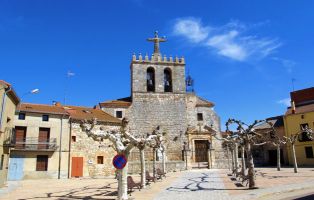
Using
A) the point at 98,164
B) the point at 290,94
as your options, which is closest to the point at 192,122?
the point at 98,164

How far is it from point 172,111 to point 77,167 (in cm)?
1305

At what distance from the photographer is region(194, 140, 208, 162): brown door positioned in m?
33.5

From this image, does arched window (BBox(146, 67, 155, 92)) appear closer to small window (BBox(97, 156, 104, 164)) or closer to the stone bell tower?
the stone bell tower

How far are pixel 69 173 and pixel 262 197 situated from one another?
62.1ft

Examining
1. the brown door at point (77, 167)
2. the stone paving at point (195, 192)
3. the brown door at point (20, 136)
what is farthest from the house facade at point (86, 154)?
the stone paving at point (195, 192)

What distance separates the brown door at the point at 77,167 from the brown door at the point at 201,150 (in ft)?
44.3

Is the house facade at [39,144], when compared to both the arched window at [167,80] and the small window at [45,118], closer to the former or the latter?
the small window at [45,118]

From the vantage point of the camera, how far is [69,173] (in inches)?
1000

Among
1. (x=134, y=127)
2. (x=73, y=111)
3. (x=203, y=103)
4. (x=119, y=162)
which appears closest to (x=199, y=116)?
(x=203, y=103)

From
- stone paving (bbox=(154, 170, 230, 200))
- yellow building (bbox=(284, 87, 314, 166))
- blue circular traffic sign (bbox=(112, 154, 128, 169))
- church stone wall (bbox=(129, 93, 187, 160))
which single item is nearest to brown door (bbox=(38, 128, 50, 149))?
church stone wall (bbox=(129, 93, 187, 160))

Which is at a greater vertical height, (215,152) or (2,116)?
(2,116)

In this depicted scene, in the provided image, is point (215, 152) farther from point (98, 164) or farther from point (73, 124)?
point (73, 124)

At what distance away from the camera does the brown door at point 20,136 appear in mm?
23812

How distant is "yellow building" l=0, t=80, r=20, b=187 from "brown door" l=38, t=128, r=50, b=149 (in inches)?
216
